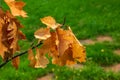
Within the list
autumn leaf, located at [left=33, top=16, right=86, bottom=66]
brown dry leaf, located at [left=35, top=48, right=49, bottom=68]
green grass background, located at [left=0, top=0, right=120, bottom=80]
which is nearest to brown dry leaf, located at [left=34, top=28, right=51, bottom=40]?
autumn leaf, located at [left=33, top=16, right=86, bottom=66]

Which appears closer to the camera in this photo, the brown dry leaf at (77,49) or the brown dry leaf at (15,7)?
the brown dry leaf at (77,49)

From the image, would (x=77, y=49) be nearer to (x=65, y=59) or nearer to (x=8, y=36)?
(x=65, y=59)

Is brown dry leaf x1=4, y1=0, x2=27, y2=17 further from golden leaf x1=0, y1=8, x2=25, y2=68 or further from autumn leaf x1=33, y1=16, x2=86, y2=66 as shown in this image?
autumn leaf x1=33, y1=16, x2=86, y2=66

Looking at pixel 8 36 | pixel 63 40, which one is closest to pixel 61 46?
pixel 63 40

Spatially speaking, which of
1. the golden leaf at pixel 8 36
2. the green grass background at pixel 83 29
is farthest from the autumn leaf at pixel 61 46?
the green grass background at pixel 83 29

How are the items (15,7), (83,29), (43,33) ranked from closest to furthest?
(43,33) < (15,7) < (83,29)

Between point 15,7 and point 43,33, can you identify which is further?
point 15,7

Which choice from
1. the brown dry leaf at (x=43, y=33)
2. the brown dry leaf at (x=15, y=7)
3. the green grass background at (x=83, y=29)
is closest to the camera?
the brown dry leaf at (x=43, y=33)

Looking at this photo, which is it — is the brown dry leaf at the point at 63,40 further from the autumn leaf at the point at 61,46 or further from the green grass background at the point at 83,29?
the green grass background at the point at 83,29
